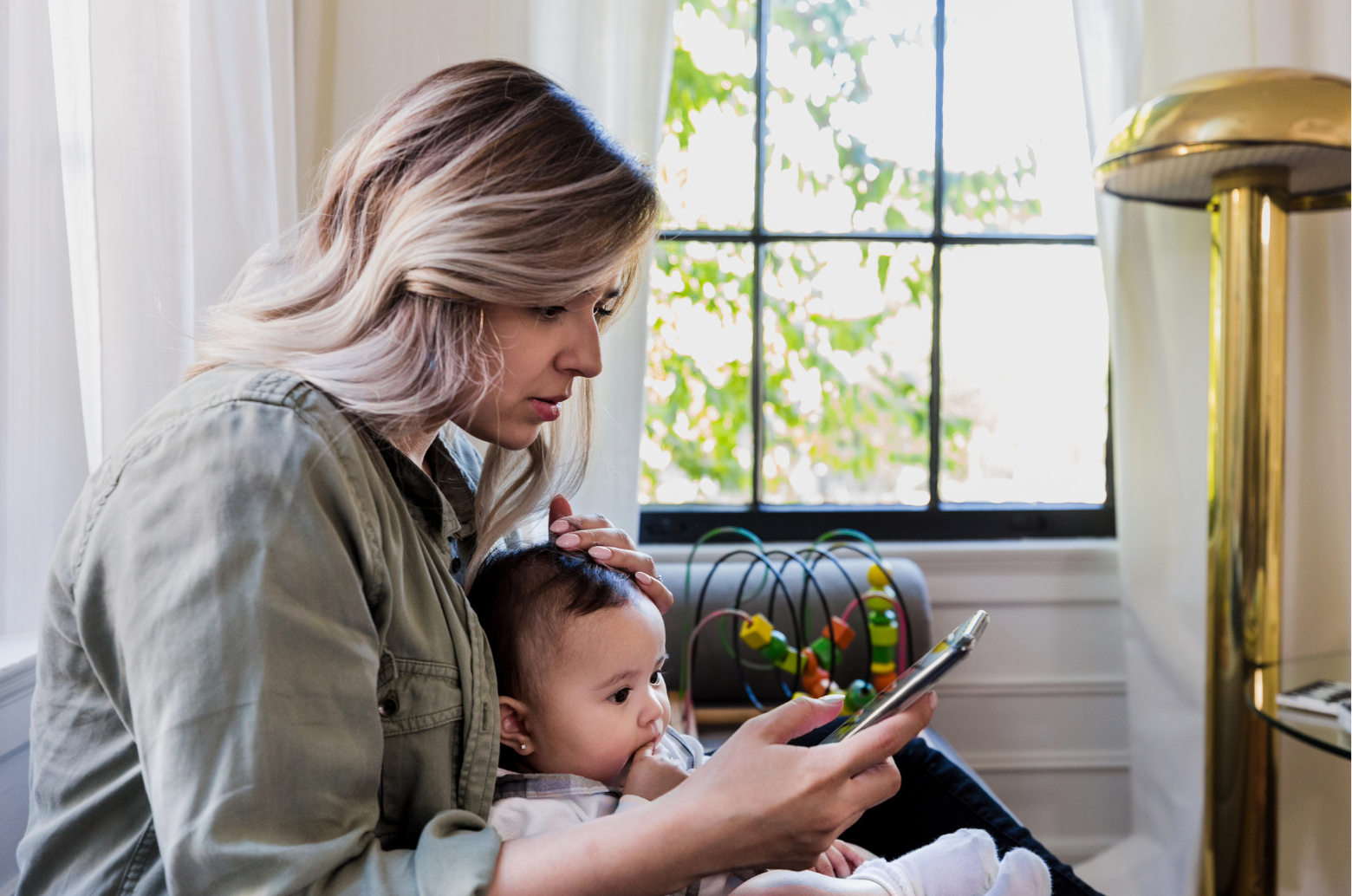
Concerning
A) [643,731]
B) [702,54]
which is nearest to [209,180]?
[643,731]

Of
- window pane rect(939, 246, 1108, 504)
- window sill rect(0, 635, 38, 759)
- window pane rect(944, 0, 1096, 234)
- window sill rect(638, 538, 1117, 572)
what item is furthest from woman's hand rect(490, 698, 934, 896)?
window pane rect(944, 0, 1096, 234)

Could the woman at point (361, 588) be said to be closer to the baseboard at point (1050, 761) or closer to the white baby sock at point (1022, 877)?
the white baby sock at point (1022, 877)

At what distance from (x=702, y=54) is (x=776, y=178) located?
32 cm

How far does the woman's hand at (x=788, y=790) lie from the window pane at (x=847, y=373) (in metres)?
1.55

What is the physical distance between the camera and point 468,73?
0.96 meters

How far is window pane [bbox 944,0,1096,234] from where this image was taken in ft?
7.66

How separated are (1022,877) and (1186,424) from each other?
1400 mm

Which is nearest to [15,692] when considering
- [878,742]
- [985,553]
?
[878,742]

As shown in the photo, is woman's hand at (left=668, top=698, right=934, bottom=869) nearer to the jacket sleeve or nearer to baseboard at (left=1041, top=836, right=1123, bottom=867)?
the jacket sleeve

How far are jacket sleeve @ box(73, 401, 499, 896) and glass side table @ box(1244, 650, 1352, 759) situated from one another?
1.27m

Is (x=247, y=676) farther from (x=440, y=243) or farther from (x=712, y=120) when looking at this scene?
(x=712, y=120)

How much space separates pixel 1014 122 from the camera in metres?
2.36

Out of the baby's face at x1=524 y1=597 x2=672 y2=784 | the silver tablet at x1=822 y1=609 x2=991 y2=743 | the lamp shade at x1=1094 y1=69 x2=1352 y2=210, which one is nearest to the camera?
the silver tablet at x1=822 y1=609 x2=991 y2=743

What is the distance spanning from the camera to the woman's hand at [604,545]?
1.13 m
